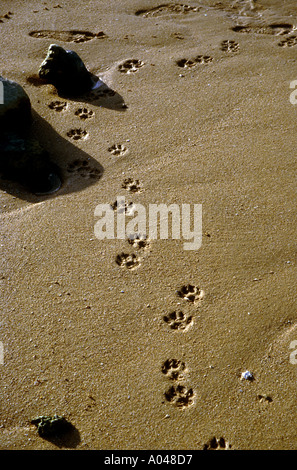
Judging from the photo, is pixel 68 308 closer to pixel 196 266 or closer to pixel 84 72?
pixel 196 266

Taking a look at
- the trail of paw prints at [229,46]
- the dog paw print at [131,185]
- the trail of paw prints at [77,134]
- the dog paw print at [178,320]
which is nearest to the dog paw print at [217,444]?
the dog paw print at [178,320]

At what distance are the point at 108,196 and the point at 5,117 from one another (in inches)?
38.2

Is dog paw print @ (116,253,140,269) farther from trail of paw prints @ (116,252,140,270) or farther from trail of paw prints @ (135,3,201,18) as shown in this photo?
trail of paw prints @ (135,3,201,18)

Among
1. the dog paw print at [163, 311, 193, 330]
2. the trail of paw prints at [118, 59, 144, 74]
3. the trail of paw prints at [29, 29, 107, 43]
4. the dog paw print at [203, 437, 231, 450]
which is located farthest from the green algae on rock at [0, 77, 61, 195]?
the dog paw print at [203, 437, 231, 450]

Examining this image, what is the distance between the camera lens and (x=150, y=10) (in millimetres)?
5113

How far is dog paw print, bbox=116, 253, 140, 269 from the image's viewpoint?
9.68 ft

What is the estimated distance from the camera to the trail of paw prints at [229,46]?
15.0ft

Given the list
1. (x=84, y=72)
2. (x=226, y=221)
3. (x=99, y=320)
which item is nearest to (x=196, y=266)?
(x=226, y=221)

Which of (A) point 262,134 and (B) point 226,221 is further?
(A) point 262,134

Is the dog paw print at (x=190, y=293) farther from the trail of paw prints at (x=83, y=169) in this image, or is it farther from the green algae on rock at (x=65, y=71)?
the green algae on rock at (x=65, y=71)

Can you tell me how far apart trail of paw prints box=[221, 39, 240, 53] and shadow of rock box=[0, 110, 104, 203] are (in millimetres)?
1977

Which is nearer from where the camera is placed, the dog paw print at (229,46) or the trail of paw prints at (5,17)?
the dog paw print at (229,46)

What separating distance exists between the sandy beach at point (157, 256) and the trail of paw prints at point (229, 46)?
18 millimetres

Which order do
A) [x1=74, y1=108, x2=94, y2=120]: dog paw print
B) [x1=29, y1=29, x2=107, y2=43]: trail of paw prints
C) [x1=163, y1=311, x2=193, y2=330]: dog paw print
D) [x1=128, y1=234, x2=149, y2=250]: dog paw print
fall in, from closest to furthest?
[x1=163, y1=311, x2=193, y2=330]: dog paw print, [x1=128, y1=234, x2=149, y2=250]: dog paw print, [x1=74, y1=108, x2=94, y2=120]: dog paw print, [x1=29, y1=29, x2=107, y2=43]: trail of paw prints
